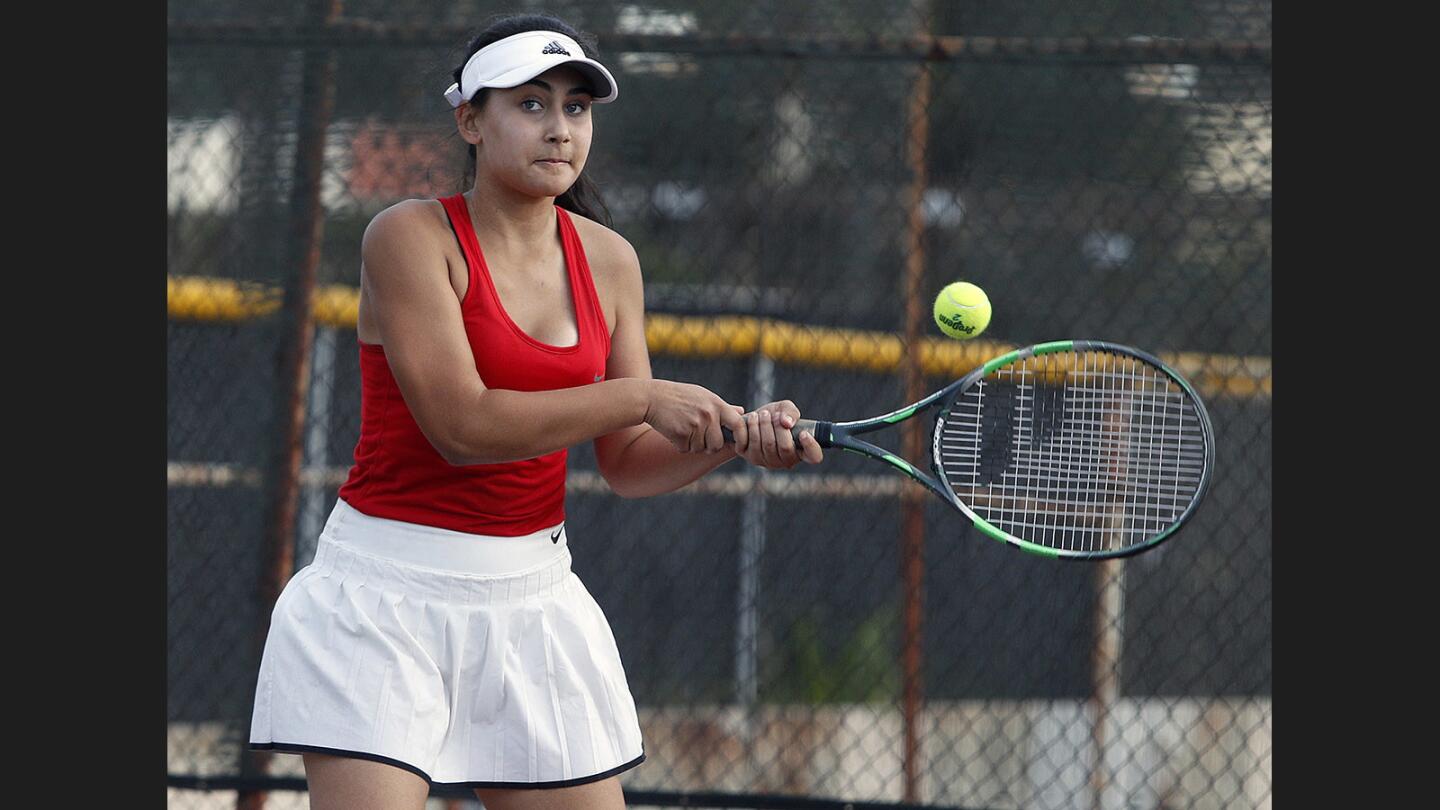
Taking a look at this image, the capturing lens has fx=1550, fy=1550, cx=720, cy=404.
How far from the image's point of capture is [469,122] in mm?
2426

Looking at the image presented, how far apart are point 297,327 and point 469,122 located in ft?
5.96

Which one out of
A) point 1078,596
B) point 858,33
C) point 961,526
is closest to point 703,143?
point 858,33

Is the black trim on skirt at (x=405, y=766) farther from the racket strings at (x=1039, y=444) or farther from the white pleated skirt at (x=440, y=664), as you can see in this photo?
the racket strings at (x=1039, y=444)

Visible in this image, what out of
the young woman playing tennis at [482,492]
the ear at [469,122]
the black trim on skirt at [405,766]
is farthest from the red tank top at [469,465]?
the black trim on skirt at [405,766]

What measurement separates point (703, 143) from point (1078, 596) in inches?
63.5

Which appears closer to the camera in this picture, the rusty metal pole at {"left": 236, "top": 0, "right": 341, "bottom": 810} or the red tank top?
the red tank top

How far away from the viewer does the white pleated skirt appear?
7.34 feet

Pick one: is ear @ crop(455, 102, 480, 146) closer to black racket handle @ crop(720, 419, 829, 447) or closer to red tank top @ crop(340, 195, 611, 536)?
red tank top @ crop(340, 195, 611, 536)

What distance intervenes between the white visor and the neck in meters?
0.15

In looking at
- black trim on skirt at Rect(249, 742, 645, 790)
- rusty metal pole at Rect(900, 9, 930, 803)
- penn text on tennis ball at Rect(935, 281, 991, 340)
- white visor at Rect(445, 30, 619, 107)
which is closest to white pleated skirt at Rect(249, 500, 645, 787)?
black trim on skirt at Rect(249, 742, 645, 790)

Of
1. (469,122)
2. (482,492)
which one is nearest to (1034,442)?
(482,492)

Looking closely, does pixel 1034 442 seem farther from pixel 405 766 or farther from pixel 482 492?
pixel 405 766

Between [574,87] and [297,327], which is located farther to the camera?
[297,327]

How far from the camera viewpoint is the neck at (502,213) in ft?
7.82
